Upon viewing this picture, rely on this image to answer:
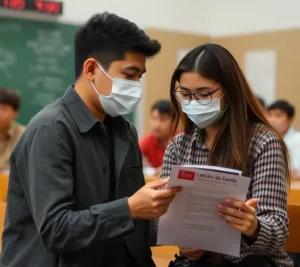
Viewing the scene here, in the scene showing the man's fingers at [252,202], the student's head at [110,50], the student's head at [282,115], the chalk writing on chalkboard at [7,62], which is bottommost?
the student's head at [282,115]

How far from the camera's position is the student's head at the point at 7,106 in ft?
14.2

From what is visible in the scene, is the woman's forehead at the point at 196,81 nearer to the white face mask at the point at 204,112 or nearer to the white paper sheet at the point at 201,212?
the white face mask at the point at 204,112

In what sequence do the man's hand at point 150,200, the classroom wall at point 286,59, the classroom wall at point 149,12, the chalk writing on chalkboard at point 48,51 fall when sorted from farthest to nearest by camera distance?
the classroom wall at point 286,59 → the classroom wall at point 149,12 → the chalk writing on chalkboard at point 48,51 → the man's hand at point 150,200

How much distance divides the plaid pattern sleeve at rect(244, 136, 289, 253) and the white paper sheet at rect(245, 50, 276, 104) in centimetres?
428

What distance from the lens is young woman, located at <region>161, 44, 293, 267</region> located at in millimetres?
1632

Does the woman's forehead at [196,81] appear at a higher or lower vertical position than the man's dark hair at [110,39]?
lower

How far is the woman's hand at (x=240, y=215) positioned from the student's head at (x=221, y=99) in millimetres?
234

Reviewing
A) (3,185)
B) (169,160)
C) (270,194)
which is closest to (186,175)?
(270,194)

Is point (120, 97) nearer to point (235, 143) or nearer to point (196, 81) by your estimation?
point (196, 81)

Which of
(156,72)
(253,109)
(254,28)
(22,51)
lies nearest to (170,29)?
(156,72)

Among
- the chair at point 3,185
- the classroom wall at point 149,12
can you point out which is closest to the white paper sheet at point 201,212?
the chair at point 3,185

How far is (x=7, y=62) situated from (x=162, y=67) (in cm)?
171

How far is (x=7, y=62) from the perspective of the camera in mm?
5074

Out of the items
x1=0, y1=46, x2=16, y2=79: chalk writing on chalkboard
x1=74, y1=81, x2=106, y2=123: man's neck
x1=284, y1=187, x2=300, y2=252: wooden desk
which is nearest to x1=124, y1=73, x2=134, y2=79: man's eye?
x1=74, y1=81, x2=106, y2=123: man's neck
